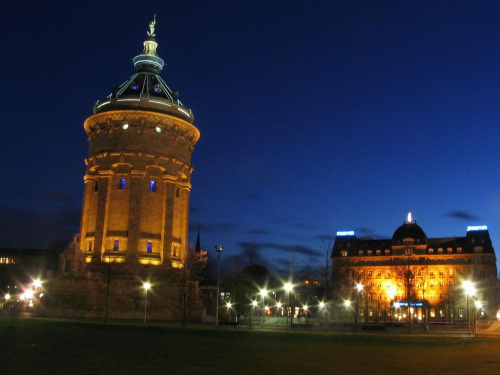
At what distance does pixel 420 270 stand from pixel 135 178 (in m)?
77.2

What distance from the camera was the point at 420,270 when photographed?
129m

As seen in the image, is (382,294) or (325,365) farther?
(382,294)

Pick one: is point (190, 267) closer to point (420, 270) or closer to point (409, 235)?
point (420, 270)

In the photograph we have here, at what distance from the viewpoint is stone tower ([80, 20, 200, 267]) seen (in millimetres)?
78875

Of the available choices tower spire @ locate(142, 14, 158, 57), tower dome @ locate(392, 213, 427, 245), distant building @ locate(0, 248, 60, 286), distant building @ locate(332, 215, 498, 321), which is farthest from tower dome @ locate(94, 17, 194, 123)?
tower dome @ locate(392, 213, 427, 245)

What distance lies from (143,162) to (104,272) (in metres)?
17.2

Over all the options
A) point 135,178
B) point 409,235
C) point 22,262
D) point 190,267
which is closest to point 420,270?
point 409,235

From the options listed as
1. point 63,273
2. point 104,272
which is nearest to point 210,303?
point 104,272

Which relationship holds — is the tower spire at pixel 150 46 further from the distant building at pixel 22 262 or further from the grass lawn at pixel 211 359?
Answer: the grass lawn at pixel 211 359

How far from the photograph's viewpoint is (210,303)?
3098 inches

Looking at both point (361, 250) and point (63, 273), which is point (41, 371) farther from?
point (361, 250)

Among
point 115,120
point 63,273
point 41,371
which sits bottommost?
point 41,371

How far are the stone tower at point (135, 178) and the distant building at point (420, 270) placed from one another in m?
52.0

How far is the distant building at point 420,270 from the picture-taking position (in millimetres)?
124250
